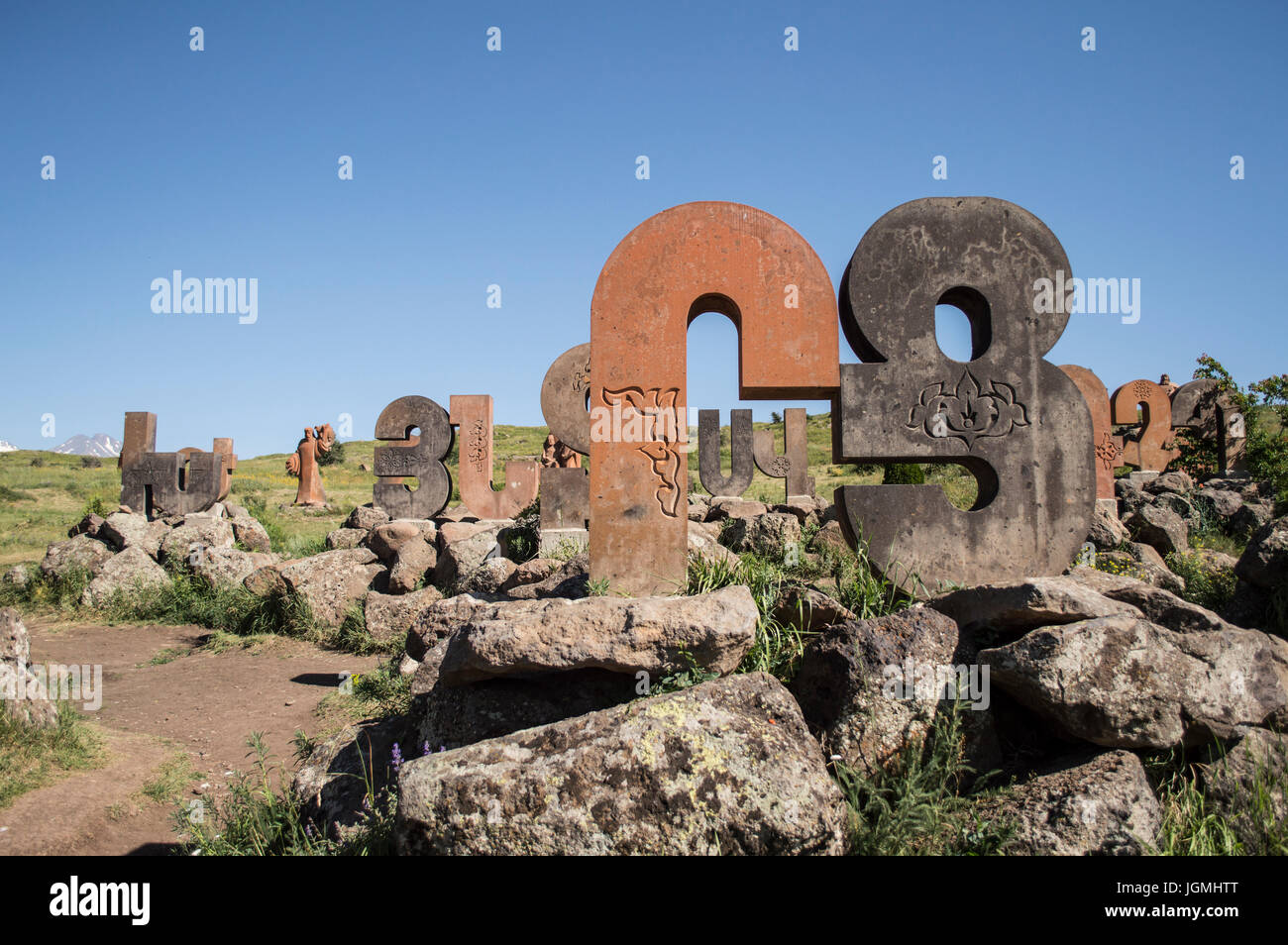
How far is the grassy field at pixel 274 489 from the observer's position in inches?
707

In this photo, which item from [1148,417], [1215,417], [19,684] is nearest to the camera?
[19,684]

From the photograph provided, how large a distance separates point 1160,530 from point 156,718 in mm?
11339

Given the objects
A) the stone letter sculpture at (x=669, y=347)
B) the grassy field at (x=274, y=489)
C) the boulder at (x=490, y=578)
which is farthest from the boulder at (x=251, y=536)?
the stone letter sculpture at (x=669, y=347)

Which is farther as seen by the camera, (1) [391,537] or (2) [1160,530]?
(1) [391,537]

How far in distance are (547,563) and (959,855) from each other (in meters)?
4.33

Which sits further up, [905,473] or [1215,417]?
[1215,417]

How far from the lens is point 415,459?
14586mm

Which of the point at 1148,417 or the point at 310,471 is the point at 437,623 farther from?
the point at 310,471

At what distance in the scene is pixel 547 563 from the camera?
6703 millimetres

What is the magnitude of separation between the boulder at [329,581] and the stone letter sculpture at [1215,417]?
17370 millimetres

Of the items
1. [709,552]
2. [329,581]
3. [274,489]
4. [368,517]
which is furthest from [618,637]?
[274,489]

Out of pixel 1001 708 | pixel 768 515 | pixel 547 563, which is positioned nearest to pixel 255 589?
pixel 547 563

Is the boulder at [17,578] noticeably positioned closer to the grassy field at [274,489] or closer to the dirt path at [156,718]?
the dirt path at [156,718]

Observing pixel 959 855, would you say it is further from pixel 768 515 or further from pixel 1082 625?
pixel 768 515
